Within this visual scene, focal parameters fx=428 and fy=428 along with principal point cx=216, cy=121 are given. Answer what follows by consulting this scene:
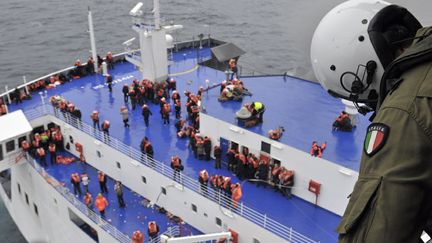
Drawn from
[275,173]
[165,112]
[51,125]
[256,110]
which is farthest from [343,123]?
[51,125]

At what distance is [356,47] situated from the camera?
3.37 meters

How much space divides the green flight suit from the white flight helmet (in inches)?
45.7

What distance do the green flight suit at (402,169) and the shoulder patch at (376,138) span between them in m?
0.02

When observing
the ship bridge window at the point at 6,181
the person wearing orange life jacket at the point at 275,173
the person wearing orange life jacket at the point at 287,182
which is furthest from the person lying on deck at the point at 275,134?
the ship bridge window at the point at 6,181

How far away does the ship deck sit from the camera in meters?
13.6

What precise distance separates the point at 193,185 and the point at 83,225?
5.07 m

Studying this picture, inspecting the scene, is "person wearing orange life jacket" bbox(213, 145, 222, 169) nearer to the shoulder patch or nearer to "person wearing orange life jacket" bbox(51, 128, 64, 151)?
"person wearing orange life jacket" bbox(51, 128, 64, 151)

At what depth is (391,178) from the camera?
1.72m

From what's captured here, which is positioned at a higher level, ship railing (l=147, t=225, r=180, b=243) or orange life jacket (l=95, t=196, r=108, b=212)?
orange life jacket (l=95, t=196, r=108, b=212)

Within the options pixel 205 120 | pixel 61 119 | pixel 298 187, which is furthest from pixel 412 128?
pixel 61 119

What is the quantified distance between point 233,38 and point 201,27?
4.96m

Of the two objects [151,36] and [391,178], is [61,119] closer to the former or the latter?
[151,36]

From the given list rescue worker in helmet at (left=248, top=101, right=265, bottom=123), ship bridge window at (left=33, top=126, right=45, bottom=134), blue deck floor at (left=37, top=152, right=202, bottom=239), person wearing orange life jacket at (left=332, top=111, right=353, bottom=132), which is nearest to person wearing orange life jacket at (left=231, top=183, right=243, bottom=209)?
blue deck floor at (left=37, top=152, right=202, bottom=239)

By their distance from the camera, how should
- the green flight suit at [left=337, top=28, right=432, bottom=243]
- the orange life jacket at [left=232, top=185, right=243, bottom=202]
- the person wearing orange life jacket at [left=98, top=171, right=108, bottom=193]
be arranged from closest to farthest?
the green flight suit at [left=337, top=28, right=432, bottom=243], the orange life jacket at [left=232, top=185, right=243, bottom=202], the person wearing orange life jacket at [left=98, top=171, right=108, bottom=193]
